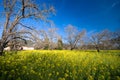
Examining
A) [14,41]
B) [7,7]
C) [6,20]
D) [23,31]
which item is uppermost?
[7,7]

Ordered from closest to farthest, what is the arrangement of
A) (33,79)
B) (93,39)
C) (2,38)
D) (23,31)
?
(33,79) → (2,38) → (23,31) → (93,39)

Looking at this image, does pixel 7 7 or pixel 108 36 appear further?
pixel 108 36

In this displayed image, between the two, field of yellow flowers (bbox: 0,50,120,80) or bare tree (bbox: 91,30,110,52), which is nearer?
field of yellow flowers (bbox: 0,50,120,80)

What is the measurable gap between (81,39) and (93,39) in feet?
24.5

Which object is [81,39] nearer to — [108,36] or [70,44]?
[70,44]

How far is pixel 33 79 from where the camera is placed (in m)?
4.49

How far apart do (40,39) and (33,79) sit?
6622 mm

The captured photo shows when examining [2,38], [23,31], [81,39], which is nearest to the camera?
[2,38]

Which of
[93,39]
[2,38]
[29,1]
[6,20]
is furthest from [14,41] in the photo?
[93,39]

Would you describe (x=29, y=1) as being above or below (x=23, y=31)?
above

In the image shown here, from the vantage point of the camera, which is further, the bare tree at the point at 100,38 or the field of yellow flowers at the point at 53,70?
the bare tree at the point at 100,38

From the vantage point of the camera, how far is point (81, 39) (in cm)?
5453

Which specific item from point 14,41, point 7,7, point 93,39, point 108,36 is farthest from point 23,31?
point 108,36

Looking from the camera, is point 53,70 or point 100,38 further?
point 100,38
